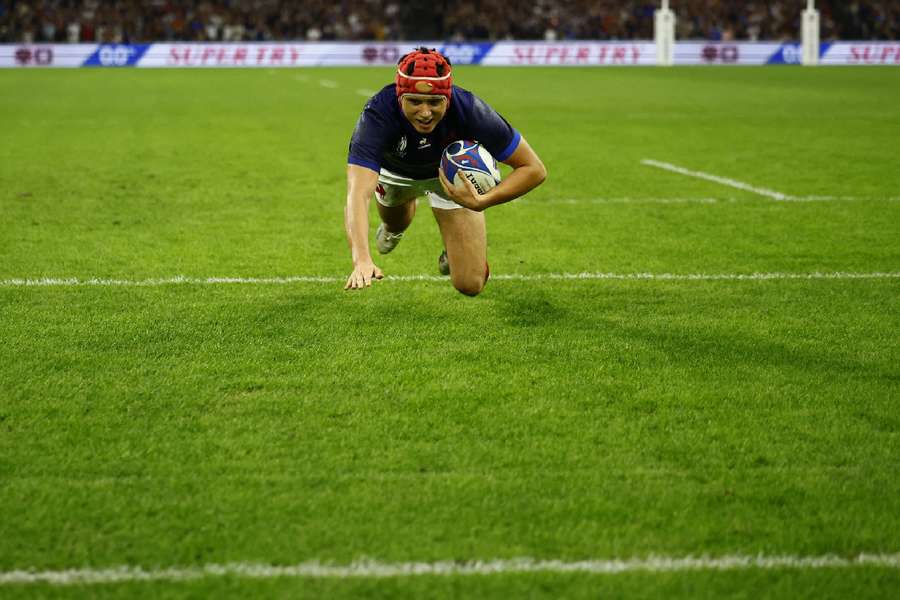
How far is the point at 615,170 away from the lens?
13.5m

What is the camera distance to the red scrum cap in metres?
5.53

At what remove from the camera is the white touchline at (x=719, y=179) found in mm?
11227

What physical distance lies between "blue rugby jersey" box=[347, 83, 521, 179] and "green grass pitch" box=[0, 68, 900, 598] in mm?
928

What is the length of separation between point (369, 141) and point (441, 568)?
299cm

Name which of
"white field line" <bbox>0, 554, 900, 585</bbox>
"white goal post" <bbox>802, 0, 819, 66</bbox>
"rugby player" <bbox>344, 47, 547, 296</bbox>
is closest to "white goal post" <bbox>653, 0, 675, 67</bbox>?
"white goal post" <bbox>802, 0, 819, 66</bbox>

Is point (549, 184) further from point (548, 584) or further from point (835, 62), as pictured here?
point (835, 62)

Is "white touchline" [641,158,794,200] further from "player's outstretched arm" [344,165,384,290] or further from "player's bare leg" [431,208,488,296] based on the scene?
"player's outstretched arm" [344,165,384,290]

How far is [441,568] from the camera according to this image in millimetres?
3305

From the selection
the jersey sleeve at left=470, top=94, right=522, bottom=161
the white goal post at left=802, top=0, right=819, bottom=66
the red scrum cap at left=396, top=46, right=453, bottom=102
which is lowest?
the white goal post at left=802, top=0, right=819, bottom=66

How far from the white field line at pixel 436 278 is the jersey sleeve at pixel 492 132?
1.52 meters

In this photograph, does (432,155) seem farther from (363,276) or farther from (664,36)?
(664,36)

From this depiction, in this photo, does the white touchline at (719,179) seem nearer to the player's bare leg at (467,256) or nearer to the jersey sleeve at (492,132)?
the player's bare leg at (467,256)

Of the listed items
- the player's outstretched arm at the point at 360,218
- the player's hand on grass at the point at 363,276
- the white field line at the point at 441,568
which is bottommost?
the white field line at the point at 441,568

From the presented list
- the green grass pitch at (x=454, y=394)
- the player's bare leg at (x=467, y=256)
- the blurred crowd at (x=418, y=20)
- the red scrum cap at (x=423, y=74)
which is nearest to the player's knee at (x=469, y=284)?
the player's bare leg at (x=467, y=256)
